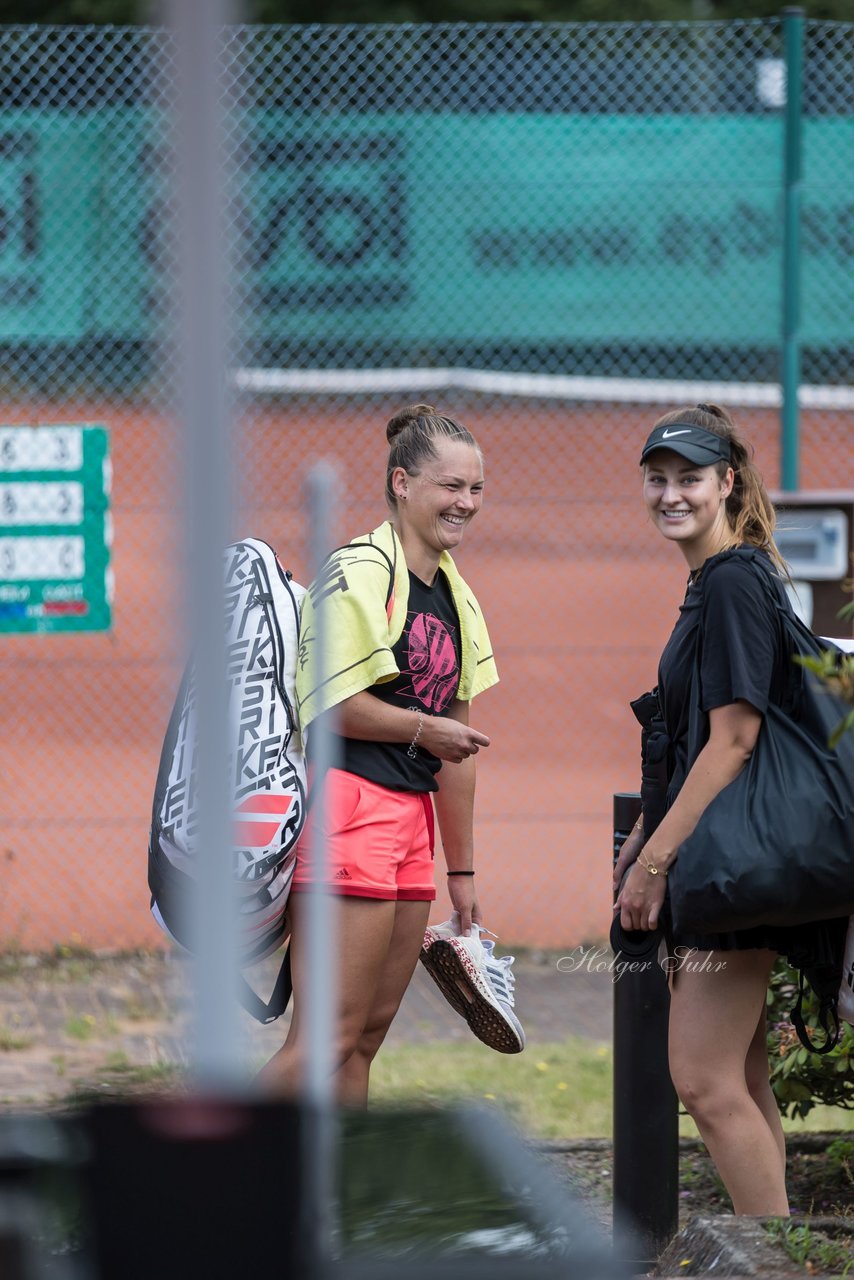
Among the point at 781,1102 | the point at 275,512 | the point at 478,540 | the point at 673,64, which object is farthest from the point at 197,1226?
the point at 673,64

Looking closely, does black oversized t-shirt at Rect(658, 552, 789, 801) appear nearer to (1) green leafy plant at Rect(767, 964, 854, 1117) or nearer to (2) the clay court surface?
(1) green leafy plant at Rect(767, 964, 854, 1117)

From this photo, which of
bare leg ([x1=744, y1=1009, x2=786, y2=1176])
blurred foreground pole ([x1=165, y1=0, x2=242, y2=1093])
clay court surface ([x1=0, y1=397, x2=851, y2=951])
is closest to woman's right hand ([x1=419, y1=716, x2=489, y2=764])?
bare leg ([x1=744, y1=1009, x2=786, y2=1176])

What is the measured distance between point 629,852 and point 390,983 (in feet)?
2.07

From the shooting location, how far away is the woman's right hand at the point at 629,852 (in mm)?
3717

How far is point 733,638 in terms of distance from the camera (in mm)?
A: 3295

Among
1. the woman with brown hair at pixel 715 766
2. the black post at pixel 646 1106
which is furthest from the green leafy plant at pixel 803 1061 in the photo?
the woman with brown hair at pixel 715 766

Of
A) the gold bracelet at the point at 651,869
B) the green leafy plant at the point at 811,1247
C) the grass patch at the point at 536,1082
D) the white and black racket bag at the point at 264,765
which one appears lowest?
the grass patch at the point at 536,1082

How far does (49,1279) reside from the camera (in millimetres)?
1379

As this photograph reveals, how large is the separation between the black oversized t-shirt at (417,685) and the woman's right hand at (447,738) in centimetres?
7

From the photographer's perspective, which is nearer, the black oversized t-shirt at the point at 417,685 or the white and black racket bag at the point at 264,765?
the white and black racket bag at the point at 264,765

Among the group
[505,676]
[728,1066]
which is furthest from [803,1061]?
[505,676]

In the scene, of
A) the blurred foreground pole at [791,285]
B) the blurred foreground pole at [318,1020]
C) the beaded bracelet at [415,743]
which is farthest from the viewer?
the blurred foreground pole at [791,285]

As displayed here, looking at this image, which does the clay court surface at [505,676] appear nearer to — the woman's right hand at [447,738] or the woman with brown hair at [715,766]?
the woman's right hand at [447,738]

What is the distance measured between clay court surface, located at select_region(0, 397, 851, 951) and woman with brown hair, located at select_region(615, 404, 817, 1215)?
3.48 m
